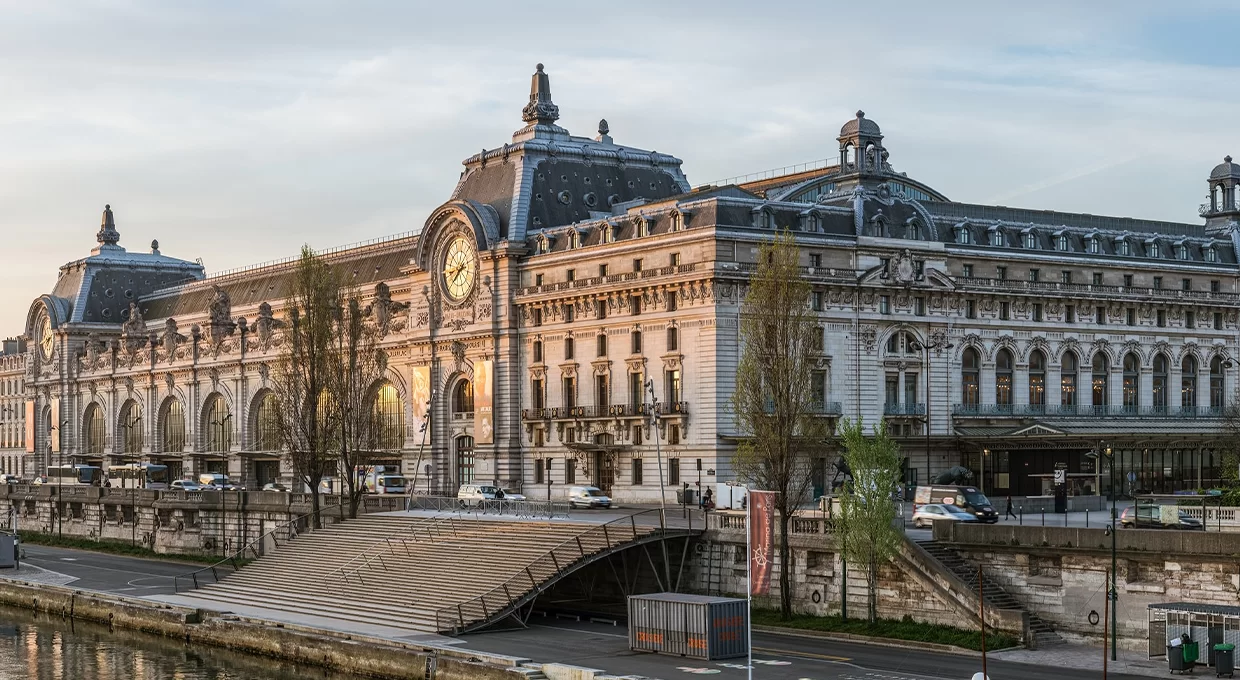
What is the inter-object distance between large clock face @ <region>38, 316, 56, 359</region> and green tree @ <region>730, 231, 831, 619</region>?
13384 centimetres

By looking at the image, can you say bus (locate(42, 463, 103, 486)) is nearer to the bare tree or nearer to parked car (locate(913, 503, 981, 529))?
the bare tree

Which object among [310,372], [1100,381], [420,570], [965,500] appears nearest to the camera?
[965,500]

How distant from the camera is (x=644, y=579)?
78500 mm

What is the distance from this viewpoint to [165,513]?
120m

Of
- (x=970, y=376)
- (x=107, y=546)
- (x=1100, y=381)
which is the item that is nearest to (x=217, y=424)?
(x=107, y=546)

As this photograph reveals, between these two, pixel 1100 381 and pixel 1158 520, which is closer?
pixel 1158 520

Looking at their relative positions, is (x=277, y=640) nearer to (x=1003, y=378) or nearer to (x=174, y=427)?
(x=1003, y=378)

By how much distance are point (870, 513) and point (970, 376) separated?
5208 centimetres

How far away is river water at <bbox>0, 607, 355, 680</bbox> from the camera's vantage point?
7006cm

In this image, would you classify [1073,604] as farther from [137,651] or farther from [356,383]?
[356,383]

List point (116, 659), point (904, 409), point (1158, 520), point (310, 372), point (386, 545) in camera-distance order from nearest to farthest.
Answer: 1. point (1158, 520)
2. point (116, 659)
3. point (386, 545)
4. point (310, 372)
5. point (904, 409)

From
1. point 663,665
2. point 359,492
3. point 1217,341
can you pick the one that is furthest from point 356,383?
point 1217,341

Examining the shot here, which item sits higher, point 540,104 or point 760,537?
point 540,104

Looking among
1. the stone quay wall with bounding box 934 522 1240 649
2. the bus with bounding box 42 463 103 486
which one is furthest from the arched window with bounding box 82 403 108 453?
the stone quay wall with bounding box 934 522 1240 649
